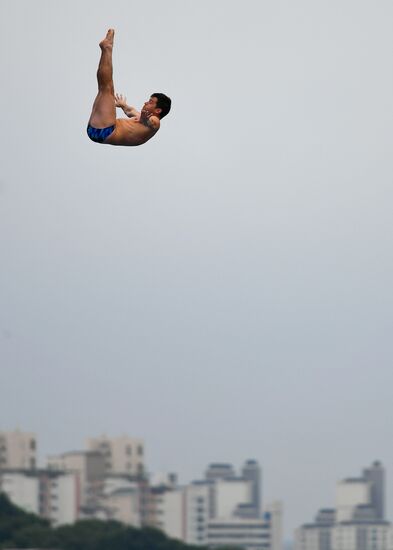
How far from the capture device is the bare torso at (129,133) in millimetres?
38781

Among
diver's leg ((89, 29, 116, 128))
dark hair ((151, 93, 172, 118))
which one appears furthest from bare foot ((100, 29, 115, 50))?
dark hair ((151, 93, 172, 118))

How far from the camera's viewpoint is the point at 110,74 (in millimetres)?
37812

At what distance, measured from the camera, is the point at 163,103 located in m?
38.8

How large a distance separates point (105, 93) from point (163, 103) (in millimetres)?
1451

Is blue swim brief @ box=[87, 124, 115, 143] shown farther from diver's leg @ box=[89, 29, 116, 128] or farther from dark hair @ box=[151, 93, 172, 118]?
dark hair @ box=[151, 93, 172, 118]

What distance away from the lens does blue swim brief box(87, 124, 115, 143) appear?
126ft

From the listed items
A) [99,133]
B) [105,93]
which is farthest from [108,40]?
[99,133]

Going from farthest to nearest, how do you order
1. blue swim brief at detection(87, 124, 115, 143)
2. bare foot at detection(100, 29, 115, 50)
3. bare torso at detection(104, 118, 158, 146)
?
bare torso at detection(104, 118, 158, 146) → blue swim brief at detection(87, 124, 115, 143) → bare foot at detection(100, 29, 115, 50)

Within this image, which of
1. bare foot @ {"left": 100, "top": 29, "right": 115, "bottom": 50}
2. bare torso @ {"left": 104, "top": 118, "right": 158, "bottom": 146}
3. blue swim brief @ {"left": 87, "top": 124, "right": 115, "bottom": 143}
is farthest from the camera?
bare torso @ {"left": 104, "top": 118, "right": 158, "bottom": 146}

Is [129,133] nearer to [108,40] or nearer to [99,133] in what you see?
[99,133]

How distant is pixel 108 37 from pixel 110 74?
87 centimetres

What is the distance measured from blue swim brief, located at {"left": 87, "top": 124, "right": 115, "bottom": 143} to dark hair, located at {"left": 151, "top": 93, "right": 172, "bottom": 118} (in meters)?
1.19

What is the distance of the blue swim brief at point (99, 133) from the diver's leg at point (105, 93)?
86mm

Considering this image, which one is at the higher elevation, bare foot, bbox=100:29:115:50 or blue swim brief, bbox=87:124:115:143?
bare foot, bbox=100:29:115:50
